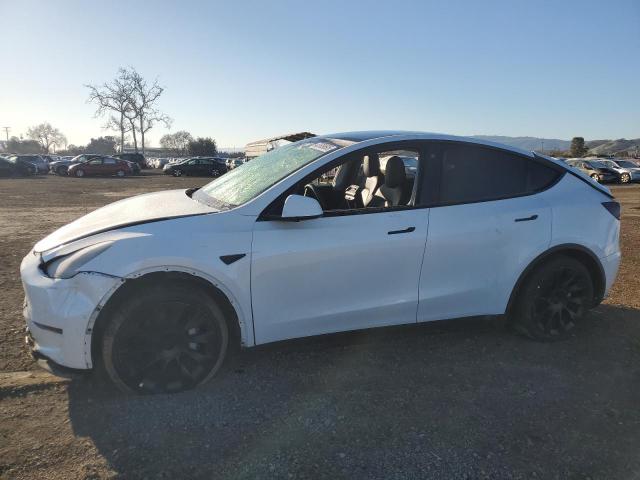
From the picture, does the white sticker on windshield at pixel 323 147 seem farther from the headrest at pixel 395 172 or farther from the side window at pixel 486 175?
the side window at pixel 486 175

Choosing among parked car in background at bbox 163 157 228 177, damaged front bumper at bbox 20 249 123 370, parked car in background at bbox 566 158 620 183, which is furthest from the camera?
parked car in background at bbox 163 157 228 177

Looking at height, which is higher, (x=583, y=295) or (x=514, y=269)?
(x=514, y=269)

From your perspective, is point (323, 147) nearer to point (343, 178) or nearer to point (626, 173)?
point (343, 178)

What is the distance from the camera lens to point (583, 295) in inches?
162

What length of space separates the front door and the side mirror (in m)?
0.09

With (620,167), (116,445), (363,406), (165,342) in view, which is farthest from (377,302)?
(620,167)

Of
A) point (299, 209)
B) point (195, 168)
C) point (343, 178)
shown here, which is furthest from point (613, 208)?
point (195, 168)

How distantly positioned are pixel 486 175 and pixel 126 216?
2.67 m

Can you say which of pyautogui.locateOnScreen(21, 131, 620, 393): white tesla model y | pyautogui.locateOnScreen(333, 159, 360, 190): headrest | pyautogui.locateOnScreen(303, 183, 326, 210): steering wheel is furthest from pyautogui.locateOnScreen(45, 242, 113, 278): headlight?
pyautogui.locateOnScreen(333, 159, 360, 190): headrest

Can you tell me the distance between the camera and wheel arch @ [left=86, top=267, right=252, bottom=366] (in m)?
2.86

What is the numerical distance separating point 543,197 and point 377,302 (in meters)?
1.65

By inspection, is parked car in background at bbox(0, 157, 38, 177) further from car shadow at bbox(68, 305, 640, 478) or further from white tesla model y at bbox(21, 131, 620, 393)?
car shadow at bbox(68, 305, 640, 478)

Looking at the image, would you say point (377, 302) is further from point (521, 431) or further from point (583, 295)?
point (583, 295)

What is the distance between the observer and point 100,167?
37.6m
